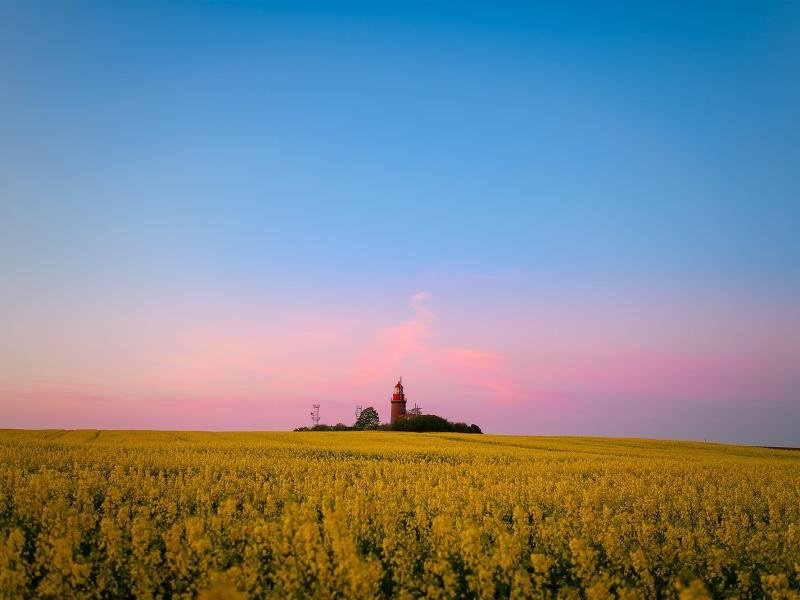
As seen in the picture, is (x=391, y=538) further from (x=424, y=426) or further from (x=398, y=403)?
(x=398, y=403)

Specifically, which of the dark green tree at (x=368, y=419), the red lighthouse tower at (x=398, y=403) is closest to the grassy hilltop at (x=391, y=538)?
the red lighthouse tower at (x=398, y=403)

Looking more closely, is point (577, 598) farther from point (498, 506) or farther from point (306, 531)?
point (498, 506)

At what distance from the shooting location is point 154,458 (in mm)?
21625

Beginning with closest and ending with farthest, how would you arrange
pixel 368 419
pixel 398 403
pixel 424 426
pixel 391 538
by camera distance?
1. pixel 391 538
2. pixel 424 426
3. pixel 398 403
4. pixel 368 419

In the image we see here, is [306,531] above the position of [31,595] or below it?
above

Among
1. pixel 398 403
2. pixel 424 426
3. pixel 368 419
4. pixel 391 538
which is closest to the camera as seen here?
pixel 391 538

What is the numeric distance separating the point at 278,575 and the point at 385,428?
7244cm

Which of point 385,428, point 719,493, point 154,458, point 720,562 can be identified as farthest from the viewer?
point 385,428

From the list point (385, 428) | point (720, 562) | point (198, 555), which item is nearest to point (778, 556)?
point (720, 562)

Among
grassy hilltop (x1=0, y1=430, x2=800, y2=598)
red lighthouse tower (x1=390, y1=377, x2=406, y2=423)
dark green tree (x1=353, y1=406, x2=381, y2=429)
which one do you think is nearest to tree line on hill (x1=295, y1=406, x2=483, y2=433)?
red lighthouse tower (x1=390, y1=377, x2=406, y2=423)

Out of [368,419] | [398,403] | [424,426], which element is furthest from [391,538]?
[368,419]

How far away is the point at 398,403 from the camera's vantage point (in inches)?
3226

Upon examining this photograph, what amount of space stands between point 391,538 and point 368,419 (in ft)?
303

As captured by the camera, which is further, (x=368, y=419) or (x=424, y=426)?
(x=368, y=419)
